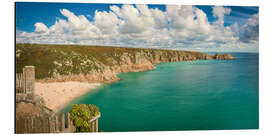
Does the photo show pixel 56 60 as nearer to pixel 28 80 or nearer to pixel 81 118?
pixel 28 80

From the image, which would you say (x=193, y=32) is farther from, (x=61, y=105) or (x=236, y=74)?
(x=61, y=105)

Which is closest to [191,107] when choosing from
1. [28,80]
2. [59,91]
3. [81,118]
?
[81,118]

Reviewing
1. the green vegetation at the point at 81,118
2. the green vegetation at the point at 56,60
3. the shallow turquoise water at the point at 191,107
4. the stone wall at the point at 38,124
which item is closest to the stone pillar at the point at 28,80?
the green vegetation at the point at 56,60

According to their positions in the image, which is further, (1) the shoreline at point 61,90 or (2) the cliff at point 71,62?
(2) the cliff at point 71,62

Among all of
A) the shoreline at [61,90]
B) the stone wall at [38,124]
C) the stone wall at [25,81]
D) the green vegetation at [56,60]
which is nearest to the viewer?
the stone wall at [38,124]

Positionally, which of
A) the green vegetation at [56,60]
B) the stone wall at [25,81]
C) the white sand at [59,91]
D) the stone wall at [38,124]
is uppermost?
the green vegetation at [56,60]

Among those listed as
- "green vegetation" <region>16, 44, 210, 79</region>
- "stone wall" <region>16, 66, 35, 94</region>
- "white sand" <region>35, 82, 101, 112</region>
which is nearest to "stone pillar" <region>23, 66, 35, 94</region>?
"stone wall" <region>16, 66, 35, 94</region>

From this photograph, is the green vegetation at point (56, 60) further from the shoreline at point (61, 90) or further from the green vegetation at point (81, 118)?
the green vegetation at point (81, 118)

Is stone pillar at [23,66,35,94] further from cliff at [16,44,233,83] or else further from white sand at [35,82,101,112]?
white sand at [35,82,101,112]
